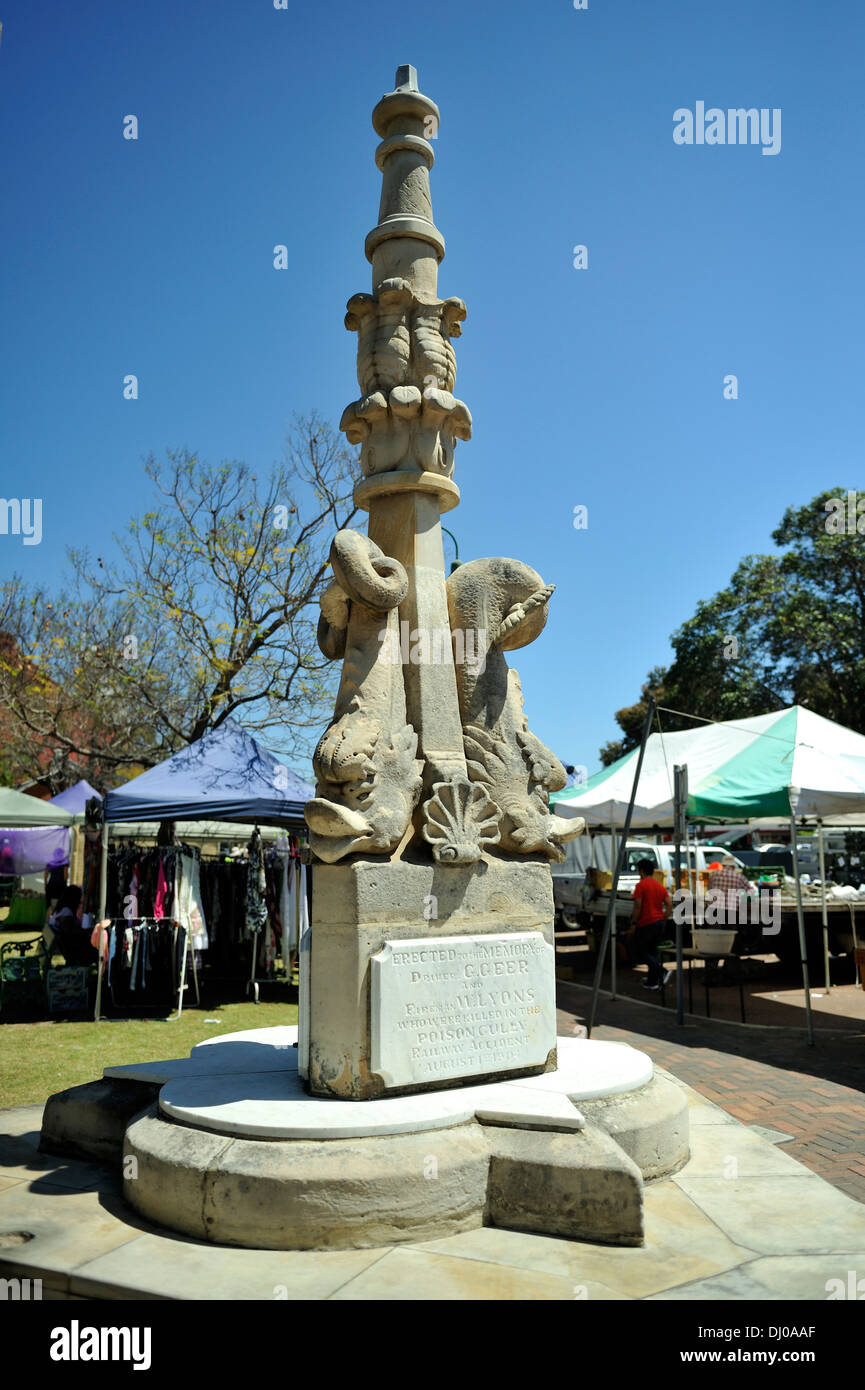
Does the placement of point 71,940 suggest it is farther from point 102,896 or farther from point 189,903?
point 102,896

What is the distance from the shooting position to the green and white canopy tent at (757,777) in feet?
31.0

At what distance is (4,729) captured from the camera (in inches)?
945

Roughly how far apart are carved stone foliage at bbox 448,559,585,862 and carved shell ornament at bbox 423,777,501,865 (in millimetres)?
130

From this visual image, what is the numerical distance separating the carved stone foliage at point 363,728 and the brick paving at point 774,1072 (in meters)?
3.11

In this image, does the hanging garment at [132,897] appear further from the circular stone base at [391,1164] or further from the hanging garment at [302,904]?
the circular stone base at [391,1164]

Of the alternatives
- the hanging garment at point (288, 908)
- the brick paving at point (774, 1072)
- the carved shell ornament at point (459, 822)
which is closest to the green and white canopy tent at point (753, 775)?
the brick paving at point (774, 1072)

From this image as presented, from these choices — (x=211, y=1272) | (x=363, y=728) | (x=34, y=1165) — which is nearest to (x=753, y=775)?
(x=363, y=728)

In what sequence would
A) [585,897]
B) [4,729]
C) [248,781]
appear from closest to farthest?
[248,781]
[585,897]
[4,729]

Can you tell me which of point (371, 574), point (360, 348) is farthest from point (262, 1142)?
point (360, 348)

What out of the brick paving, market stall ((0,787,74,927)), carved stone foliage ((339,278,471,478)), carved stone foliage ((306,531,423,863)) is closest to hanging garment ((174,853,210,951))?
the brick paving

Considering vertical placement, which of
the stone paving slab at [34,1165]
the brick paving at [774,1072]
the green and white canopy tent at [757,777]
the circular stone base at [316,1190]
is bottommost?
the brick paving at [774,1072]

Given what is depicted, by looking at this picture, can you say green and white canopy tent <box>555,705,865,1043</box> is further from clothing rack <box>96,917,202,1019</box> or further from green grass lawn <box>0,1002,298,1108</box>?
clothing rack <box>96,917,202,1019</box>
